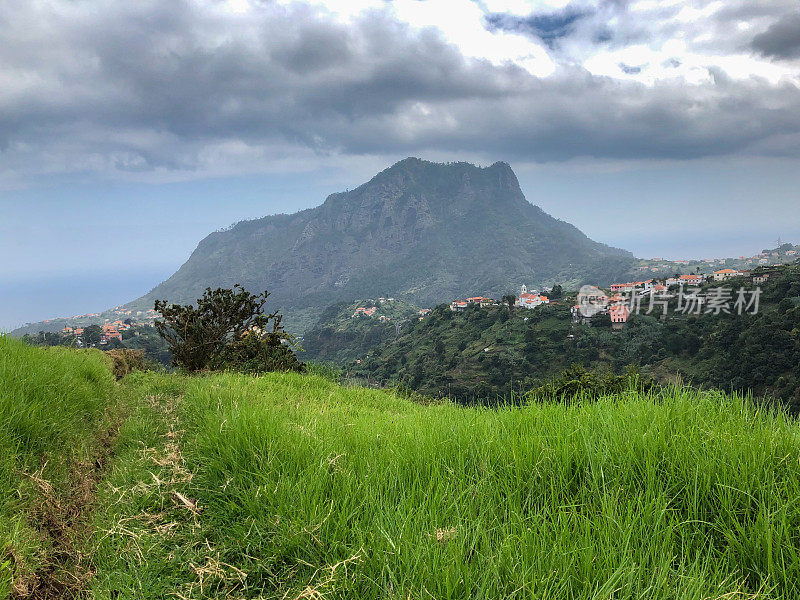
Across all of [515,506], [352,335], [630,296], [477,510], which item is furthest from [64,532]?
[352,335]

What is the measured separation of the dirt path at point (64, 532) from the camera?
7.00ft

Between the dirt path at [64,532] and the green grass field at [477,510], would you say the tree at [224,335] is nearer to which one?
the dirt path at [64,532]

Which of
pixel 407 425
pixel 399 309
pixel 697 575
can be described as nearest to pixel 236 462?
pixel 407 425

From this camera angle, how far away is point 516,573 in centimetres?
156

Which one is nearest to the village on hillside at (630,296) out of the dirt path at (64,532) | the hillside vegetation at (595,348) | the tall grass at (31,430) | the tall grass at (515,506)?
the hillside vegetation at (595,348)

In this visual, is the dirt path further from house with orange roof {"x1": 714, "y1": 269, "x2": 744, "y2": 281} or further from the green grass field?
house with orange roof {"x1": 714, "y1": 269, "x2": 744, "y2": 281}

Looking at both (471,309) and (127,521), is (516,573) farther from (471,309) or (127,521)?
(471,309)

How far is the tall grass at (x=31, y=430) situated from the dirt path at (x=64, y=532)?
7cm

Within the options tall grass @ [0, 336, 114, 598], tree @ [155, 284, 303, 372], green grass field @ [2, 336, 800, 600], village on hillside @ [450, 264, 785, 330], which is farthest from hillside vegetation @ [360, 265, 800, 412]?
green grass field @ [2, 336, 800, 600]

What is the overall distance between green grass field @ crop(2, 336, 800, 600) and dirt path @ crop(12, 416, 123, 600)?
3.0 inches

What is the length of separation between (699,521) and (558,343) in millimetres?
75896

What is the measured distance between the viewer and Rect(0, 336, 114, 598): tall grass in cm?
229

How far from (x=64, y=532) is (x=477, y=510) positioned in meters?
2.57

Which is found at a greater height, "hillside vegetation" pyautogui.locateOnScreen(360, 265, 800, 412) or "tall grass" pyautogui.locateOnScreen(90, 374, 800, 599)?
"tall grass" pyautogui.locateOnScreen(90, 374, 800, 599)
